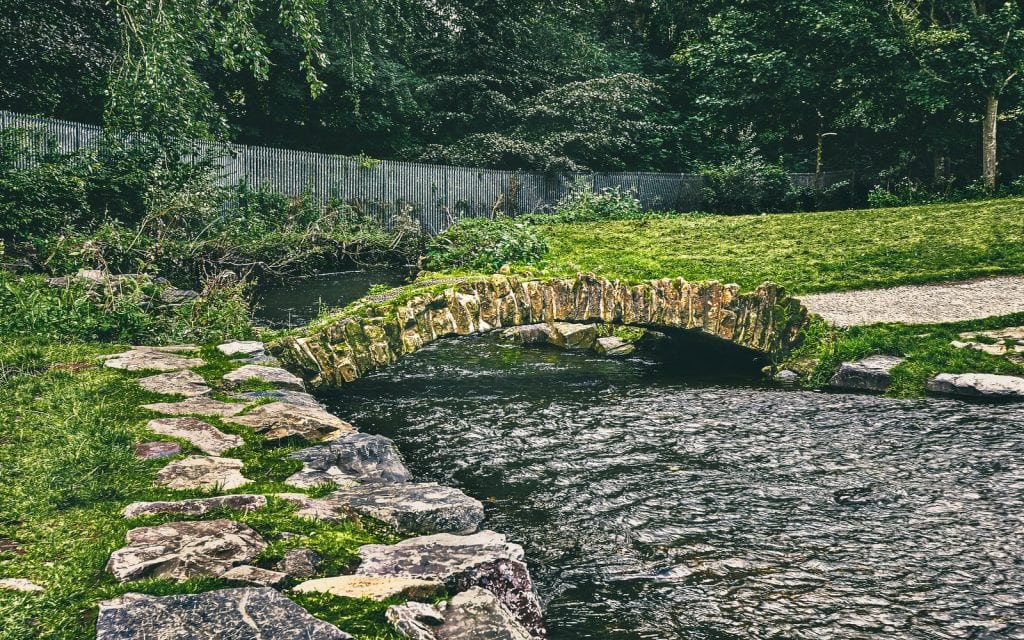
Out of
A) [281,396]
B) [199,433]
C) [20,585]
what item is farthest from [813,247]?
[20,585]

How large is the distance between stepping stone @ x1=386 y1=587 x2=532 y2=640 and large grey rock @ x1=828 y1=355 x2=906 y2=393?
650cm

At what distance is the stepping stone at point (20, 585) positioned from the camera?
7.47 feet

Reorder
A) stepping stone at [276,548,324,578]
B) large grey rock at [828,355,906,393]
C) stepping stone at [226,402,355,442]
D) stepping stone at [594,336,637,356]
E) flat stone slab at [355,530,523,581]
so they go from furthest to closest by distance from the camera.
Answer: stepping stone at [594,336,637,356] < large grey rock at [828,355,906,393] < stepping stone at [226,402,355,442] < flat stone slab at [355,530,523,581] < stepping stone at [276,548,324,578]

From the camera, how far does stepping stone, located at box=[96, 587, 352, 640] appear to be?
6.85ft

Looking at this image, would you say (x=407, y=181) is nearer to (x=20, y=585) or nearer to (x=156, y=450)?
(x=156, y=450)

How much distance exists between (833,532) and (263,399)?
3490 mm

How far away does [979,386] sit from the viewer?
7.29m

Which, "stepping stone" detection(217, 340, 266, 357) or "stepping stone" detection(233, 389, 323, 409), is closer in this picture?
"stepping stone" detection(233, 389, 323, 409)

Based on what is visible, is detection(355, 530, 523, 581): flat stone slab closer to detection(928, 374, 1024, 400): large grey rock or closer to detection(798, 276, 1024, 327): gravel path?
detection(928, 374, 1024, 400): large grey rock

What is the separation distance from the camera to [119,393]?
15.0ft

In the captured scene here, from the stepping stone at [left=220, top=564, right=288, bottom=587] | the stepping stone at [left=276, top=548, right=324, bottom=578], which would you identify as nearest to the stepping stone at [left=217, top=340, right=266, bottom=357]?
the stepping stone at [left=276, top=548, right=324, bottom=578]

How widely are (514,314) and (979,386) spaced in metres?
4.53

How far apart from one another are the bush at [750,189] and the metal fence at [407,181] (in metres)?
0.84

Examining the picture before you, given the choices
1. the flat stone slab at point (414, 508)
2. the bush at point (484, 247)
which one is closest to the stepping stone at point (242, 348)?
the flat stone slab at point (414, 508)
